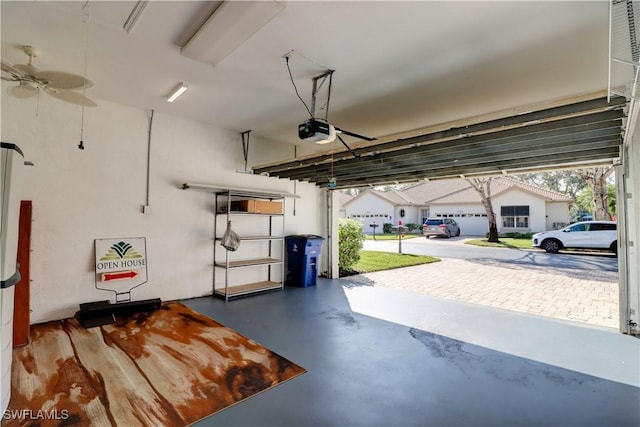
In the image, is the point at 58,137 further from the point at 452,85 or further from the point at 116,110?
the point at 452,85

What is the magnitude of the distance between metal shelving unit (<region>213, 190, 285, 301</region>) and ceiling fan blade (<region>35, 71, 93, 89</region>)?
8.89 feet

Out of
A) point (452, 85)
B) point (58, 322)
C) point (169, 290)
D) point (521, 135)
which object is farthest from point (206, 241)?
point (521, 135)

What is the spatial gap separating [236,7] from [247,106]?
2.18 m

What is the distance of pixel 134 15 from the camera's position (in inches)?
94.7

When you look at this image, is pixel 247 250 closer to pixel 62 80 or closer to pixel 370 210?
pixel 62 80

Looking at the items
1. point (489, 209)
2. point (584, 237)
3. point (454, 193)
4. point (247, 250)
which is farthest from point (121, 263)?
point (454, 193)

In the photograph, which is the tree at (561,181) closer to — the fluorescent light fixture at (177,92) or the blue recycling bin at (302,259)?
the blue recycling bin at (302,259)

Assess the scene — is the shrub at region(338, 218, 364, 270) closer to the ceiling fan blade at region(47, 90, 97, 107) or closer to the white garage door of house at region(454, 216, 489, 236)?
the ceiling fan blade at region(47, 90, 97, 107)

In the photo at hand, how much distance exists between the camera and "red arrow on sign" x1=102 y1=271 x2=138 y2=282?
13.8 feet

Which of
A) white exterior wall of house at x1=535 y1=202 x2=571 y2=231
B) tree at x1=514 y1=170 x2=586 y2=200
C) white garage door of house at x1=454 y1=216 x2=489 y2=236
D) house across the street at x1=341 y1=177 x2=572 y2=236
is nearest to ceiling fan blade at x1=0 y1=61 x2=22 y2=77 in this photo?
house across the street at x1=341 y1=177 x2=572 y2=236

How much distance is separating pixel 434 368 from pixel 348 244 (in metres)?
5.18

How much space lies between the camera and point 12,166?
1854 mm

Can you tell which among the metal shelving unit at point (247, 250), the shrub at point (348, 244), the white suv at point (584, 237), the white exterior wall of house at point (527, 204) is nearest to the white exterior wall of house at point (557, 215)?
the white exterior wall of house at point (527, 204)

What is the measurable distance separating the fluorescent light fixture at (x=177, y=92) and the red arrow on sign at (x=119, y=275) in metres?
2.57
